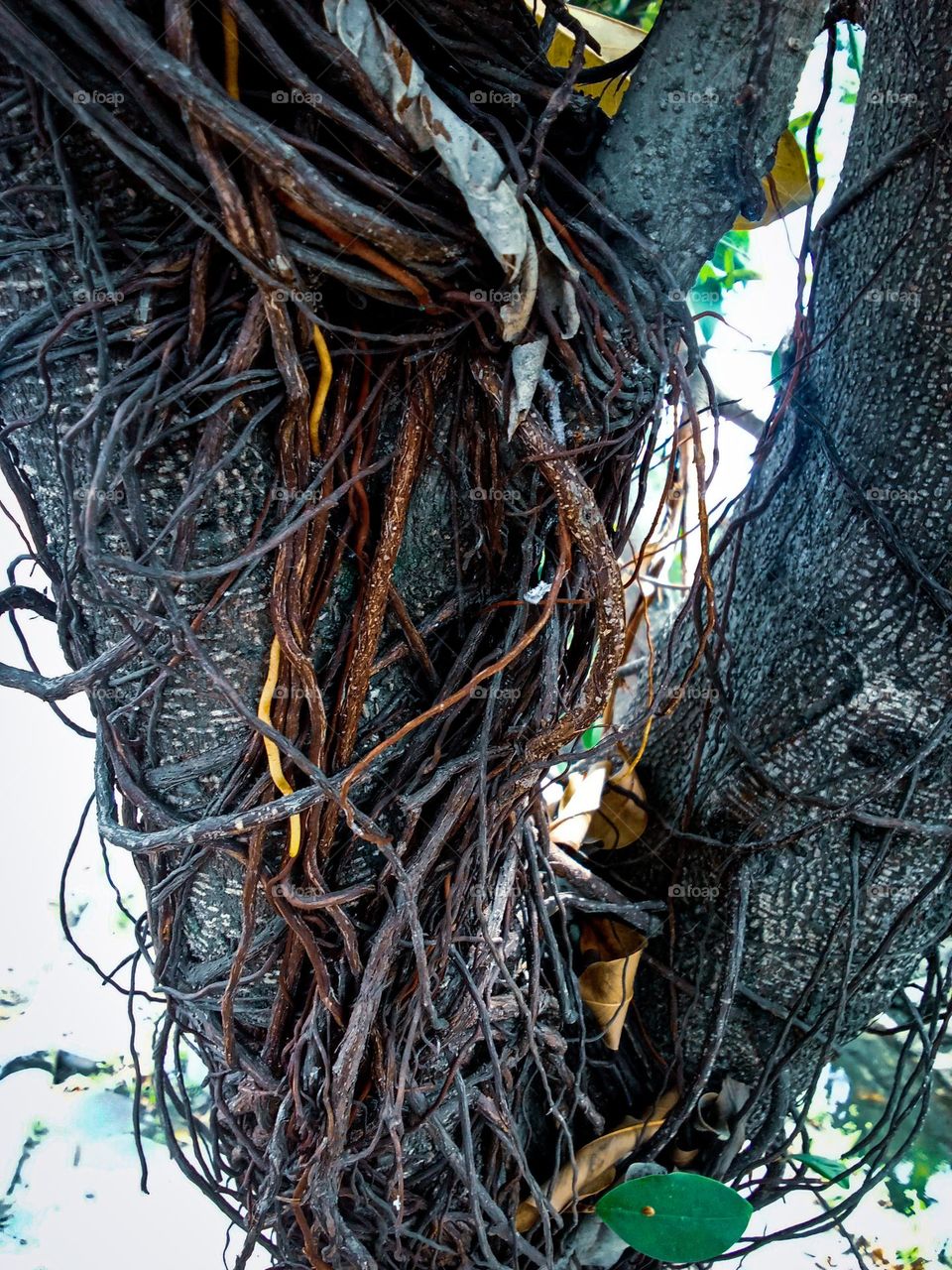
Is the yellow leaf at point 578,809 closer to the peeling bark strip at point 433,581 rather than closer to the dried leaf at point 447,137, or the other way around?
the peeling bark strip at point 433,581

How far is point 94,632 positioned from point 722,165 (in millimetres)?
468

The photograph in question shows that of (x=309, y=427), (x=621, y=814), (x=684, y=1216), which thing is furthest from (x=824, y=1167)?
(x=309, y=427)

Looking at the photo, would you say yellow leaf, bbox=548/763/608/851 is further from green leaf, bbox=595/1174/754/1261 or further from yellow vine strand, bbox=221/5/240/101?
yellow vine strand, bbox=221/5/240/101

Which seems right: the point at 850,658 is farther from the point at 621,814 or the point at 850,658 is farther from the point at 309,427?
the point at 309,427

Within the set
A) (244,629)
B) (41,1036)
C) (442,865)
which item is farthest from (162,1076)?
(41,1036)

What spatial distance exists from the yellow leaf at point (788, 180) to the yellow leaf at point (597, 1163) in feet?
2.46

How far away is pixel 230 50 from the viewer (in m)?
0.42

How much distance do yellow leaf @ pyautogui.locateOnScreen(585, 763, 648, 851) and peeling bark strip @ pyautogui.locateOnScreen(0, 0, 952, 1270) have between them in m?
0.02

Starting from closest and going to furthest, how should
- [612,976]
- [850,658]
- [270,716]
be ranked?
[270,716], [850,658], [612,976]

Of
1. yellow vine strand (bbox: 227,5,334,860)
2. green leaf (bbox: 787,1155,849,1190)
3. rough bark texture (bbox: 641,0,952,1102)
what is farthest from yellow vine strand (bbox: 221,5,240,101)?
green leaf (bbox: 787,1155,849,1190)

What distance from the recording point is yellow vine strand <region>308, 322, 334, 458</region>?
48cm

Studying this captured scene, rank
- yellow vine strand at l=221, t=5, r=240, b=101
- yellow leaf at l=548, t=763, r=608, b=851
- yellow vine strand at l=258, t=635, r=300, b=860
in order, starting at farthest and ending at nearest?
1. yellow leaf at l=548, t=763, r=608, b=851
2. yellow vine strand at l=258, t=635, r=300, b=860
3. yellow vine strand at l=221, t=5, r=240, b=101

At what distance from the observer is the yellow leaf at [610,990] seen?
79 cm

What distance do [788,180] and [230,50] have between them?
57cm
